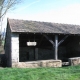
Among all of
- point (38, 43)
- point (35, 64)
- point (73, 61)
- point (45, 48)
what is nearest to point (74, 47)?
point (45, 48)

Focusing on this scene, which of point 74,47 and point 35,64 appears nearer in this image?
point 35,64

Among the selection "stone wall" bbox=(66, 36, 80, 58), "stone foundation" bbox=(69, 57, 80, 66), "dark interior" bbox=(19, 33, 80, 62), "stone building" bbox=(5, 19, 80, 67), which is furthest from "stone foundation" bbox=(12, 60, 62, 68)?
"stone wall" bbox=(66, 36, 80, 58)

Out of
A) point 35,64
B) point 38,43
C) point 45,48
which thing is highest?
point 38,43

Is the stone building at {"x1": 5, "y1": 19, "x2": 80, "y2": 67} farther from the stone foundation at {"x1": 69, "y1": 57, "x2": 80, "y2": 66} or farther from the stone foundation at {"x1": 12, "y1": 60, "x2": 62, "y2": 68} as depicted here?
the stone foundation at {"x1": 69, "y1": 57, "x2": 80, "y2": 66}

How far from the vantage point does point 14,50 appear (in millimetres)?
12375

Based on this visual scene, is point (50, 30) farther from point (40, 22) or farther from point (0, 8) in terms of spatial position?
point (0, 8)

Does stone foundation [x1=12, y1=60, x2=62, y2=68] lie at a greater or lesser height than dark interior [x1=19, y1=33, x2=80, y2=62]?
lesser

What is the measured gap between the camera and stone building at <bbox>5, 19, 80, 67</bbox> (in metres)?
12.4

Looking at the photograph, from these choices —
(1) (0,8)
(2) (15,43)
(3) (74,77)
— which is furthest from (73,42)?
(1) (0,8)

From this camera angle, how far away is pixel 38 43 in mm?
16062

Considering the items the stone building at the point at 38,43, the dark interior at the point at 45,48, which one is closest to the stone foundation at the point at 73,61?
the stone building at the point at 38,43

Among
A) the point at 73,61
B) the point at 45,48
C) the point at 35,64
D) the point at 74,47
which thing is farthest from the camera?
the point at 74,47

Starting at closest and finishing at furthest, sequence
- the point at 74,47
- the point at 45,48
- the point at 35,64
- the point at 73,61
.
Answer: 1. the point at 35,64
2. the point at 73,61
3. the point at 45,48
4. the point at 74,47

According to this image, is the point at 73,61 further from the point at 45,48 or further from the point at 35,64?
the point at 45,48
